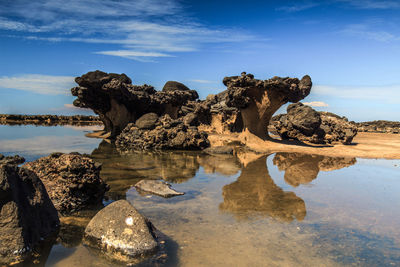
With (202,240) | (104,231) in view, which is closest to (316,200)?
(202,240)

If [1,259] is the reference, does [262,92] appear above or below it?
above

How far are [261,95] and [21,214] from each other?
13.5 m

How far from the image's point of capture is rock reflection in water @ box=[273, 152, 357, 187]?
8.19 metres

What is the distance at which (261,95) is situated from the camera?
51.0ft

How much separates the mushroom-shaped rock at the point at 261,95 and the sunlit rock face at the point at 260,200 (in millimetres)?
7868

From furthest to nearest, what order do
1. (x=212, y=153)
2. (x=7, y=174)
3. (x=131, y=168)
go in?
(x=212, y=153), (x=131, y=168), (x=7, y=174)

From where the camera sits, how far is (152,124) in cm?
1578

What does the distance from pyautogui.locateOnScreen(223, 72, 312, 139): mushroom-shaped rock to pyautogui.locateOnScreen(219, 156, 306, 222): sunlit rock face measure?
7.87 m

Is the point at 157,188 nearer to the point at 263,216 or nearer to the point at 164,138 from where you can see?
the point at 263,216

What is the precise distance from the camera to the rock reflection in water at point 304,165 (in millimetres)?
8188

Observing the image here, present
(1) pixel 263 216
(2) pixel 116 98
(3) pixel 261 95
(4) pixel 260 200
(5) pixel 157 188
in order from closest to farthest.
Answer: (1) pixel 263 216 < (4) pixel 260 200 < (5) pixel 157 188 < (3) pixel 261 95 < (2) pixel 116 98

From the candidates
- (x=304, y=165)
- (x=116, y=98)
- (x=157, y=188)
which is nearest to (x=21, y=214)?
(x=157, y=188)

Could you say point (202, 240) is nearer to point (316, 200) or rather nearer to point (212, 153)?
point (316, 200)

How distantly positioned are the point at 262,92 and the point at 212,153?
4.85 m
